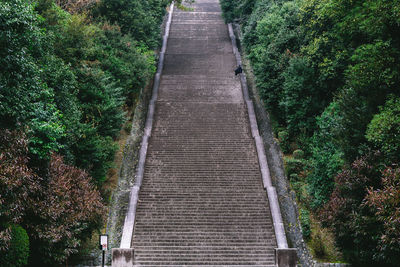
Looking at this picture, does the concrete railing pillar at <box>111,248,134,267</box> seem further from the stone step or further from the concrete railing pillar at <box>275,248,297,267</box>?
the stone step

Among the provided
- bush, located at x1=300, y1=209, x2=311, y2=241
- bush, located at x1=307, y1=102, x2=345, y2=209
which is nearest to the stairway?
bush, located at x1=300, y1=209, x2=311, y2=241

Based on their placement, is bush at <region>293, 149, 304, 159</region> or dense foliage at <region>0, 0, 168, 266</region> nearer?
dense foliage at <region>0, 0, 168, 266</region>

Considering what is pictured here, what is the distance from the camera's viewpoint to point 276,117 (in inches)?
779

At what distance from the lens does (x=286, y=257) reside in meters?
12.3

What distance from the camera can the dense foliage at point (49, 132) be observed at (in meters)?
9.30

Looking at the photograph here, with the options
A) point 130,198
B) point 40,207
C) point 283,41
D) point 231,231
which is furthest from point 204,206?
point 283,41

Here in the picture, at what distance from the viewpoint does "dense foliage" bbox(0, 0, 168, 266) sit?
930 centimetres

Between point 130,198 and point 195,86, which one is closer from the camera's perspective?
point 130,198

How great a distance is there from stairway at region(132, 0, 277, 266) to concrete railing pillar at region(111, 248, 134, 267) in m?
0.32

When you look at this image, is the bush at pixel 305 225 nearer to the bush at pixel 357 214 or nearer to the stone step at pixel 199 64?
the bush at pixel 357 214

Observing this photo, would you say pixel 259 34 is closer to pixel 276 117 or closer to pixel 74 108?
pixel 276 117

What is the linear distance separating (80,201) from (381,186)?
8.88 metres

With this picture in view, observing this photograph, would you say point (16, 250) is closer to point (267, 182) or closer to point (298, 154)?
point (267, 182)

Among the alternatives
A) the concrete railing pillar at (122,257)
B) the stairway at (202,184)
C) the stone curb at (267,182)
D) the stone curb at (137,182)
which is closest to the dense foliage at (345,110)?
the stone curb at (267,182)
